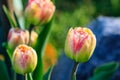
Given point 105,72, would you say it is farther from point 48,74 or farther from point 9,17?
point 9,17

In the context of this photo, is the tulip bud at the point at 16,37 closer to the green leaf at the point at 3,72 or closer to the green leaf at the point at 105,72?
the green leaf at the point at 3,72

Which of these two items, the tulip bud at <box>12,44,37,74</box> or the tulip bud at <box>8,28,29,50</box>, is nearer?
the tulip bud at <box>12,44,37,74</box>

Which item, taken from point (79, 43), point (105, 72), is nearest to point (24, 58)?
point (79, 43)

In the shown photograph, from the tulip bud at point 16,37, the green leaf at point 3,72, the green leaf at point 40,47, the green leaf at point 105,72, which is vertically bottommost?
the green leaf at point 105,72

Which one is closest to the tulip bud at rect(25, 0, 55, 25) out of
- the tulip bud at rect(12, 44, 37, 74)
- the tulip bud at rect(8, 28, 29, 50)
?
the tulip bud at rect(8, 28, 29, 50)

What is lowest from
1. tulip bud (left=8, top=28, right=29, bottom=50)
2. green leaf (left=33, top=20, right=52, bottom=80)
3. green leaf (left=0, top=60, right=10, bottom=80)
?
green leaf (left=0, top=60, right=10, bottom=80)

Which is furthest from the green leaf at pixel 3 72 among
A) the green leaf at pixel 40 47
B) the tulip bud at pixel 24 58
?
the tulip bud at pixel 24 58

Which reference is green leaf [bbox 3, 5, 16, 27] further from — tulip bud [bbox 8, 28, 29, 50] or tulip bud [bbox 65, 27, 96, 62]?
tulip bud [bbox 65, 27, 96, 62]

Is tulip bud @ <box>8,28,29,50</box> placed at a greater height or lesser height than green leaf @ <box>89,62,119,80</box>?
greater
